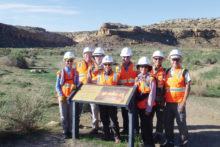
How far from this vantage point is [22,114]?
634 centimetres

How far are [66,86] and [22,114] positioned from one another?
1481mm

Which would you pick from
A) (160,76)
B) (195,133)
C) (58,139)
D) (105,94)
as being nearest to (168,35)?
(195,133)

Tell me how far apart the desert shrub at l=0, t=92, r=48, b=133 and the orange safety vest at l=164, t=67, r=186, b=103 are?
344cm

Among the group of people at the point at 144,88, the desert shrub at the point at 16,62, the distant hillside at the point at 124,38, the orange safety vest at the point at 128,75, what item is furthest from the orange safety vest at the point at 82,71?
the distant hillside at the point at 124,38

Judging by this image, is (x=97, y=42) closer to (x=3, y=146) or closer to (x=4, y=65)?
(x=4, y=65)

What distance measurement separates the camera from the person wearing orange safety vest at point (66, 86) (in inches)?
231

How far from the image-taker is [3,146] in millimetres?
5641

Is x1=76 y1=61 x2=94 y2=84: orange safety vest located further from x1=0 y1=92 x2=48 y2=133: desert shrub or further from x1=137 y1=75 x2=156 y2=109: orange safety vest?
x1=137 y1=75 x2=156 y2=109: orange safety vest

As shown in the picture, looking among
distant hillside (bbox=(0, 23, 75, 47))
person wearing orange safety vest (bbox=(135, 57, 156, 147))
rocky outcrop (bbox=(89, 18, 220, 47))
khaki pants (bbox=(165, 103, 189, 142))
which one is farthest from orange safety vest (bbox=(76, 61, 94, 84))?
rocky outcrop (bbox=(89, 18, 220, 47))

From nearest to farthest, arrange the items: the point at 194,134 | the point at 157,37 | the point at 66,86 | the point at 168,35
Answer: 1. the point at 66,86
2. the point at 194,134
3. the point at 157,37
4. the point at 168,35

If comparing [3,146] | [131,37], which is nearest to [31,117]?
[3,146]

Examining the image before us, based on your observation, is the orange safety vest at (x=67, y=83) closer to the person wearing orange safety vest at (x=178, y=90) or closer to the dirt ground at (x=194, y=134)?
the dirt ground at (x=194, y=134)

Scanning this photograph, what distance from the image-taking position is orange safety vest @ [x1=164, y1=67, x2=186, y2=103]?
5242 mm

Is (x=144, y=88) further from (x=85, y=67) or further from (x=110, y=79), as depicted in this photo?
(x=85, y=67)
